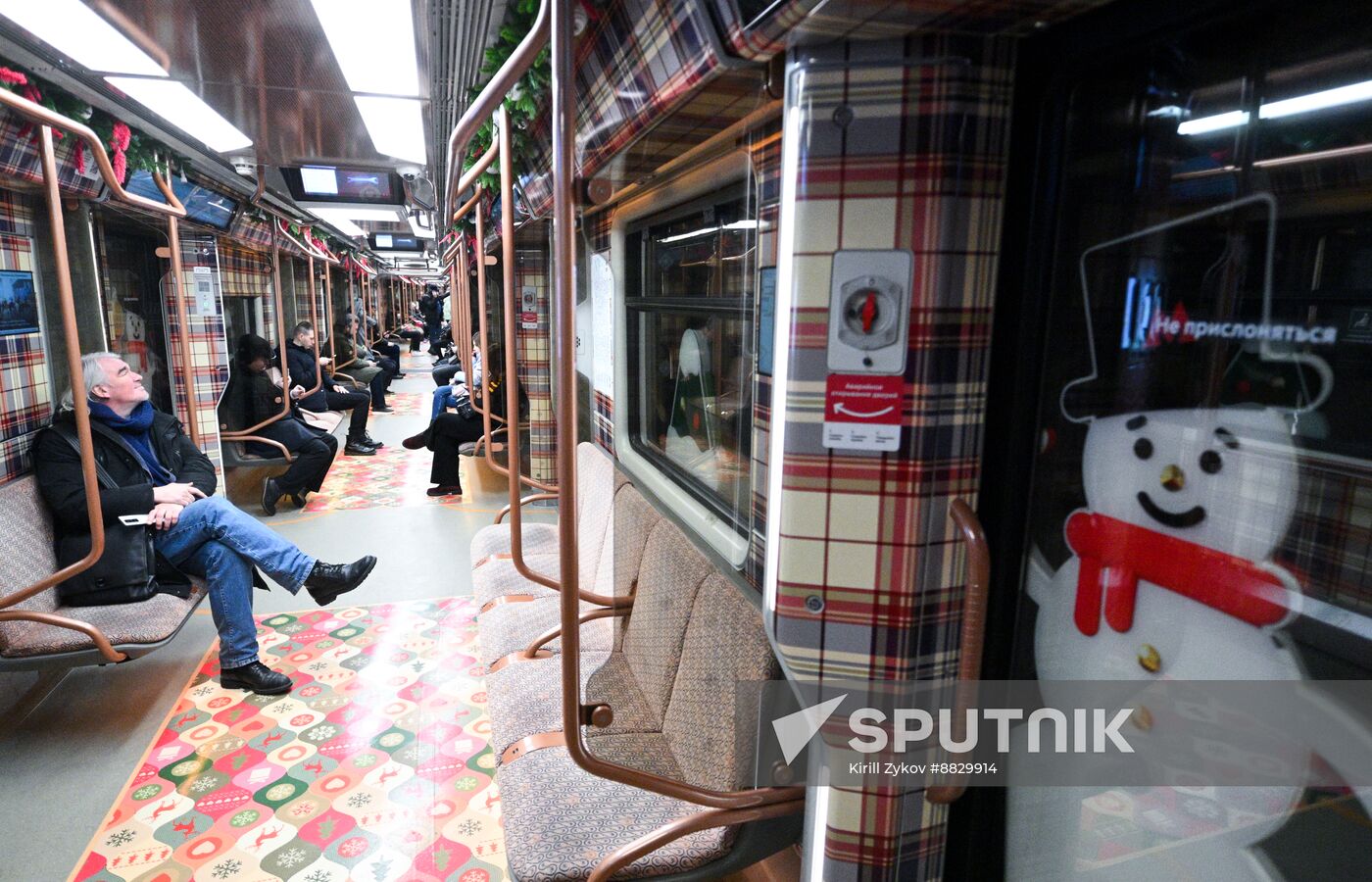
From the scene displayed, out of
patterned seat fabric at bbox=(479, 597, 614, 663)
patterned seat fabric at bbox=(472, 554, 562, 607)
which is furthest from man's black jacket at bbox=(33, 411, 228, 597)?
patterned seat fabric at bbox=(479, 597, 614, 663)

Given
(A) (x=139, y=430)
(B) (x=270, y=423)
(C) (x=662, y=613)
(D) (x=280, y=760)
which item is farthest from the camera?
(B) (x=270, y=423)

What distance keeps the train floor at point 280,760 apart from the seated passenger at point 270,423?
72.2 inches

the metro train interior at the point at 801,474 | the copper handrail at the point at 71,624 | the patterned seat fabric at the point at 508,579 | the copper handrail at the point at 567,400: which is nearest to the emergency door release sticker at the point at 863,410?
the metro train interior at the point at 801,474

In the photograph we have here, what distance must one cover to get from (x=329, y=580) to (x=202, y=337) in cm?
329

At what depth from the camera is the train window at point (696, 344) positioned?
2.04m

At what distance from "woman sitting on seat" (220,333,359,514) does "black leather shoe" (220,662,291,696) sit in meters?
2.87

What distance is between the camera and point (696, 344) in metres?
2.64

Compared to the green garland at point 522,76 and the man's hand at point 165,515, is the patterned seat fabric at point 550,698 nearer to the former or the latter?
the green garland at point 522,76

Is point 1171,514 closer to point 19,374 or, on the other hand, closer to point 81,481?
point 81,481

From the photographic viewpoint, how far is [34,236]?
12.0 feet

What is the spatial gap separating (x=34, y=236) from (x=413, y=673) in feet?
8.83

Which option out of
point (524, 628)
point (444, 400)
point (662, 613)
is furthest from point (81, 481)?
point (444, 400)

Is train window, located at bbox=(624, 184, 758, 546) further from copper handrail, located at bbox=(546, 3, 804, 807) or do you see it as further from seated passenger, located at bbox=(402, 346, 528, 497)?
seated passenger, located at bbox=(402, 346, 528, 497)

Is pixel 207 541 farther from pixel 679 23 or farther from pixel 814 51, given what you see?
pixel 814 51
